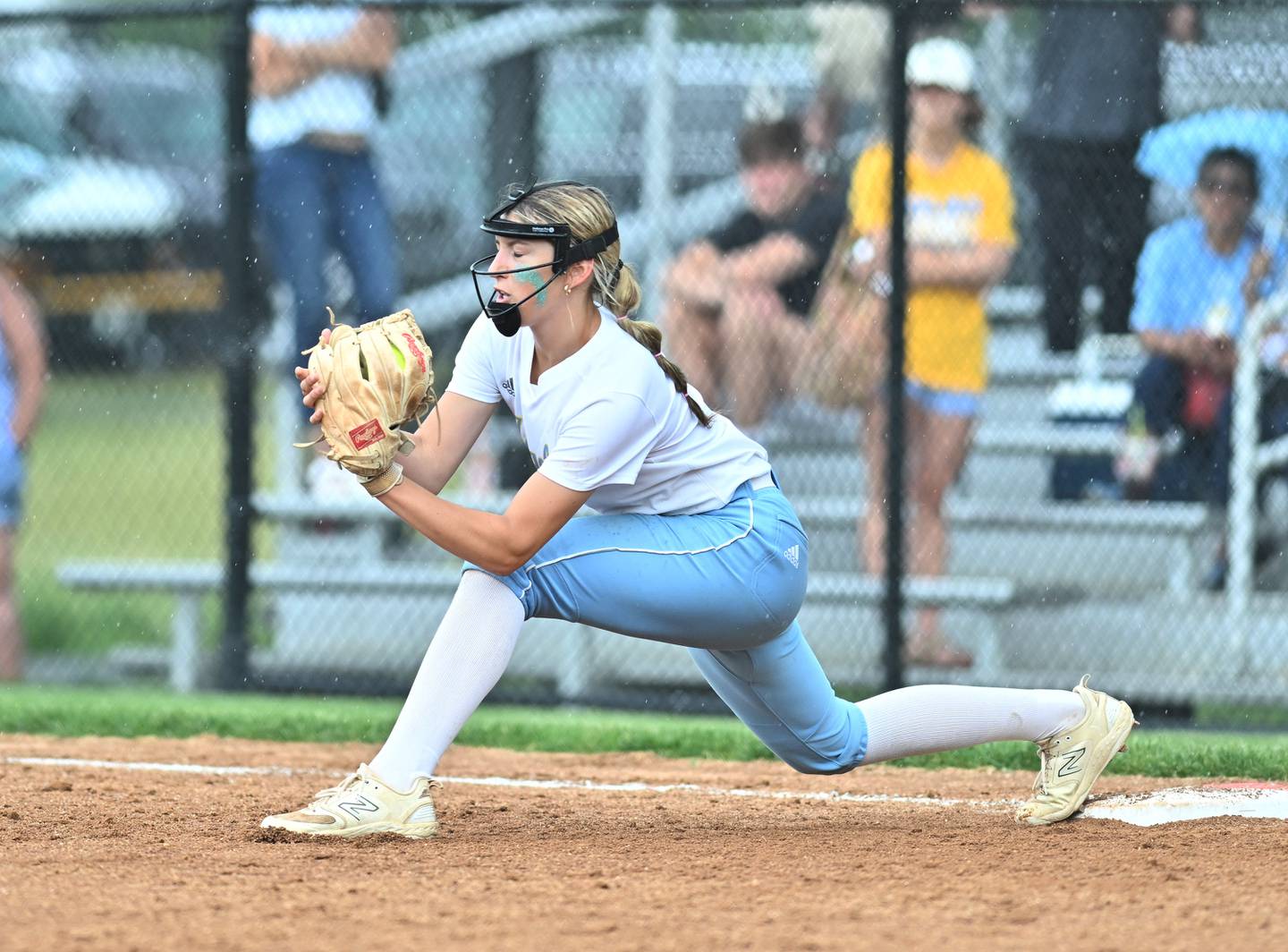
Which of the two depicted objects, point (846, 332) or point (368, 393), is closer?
point (368, 393)

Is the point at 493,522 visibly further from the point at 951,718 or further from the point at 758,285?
the point at 758,285

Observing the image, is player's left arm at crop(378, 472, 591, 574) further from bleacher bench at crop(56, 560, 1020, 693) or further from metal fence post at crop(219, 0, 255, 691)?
metal fence post at crop(219, 0, 255, 691)

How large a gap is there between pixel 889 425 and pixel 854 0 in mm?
1581

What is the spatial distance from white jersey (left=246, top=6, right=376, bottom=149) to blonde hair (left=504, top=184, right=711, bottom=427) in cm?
352

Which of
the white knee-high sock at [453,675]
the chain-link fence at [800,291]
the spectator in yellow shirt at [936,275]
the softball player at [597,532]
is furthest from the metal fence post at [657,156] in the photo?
the white knee-high sock at [453,675]

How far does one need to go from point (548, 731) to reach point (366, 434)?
264cm

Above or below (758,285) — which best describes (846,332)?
below

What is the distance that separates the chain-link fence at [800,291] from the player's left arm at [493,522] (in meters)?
Result: 2.56

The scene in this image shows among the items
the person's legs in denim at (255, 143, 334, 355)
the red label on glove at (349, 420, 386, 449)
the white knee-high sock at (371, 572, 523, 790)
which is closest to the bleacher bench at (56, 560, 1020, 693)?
the person's legs in denim at (255, 143, 334, 355)

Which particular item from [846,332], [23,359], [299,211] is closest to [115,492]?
[23,359]

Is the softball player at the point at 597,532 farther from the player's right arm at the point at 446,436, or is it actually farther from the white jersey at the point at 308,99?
the white jersey at the point at 308,99

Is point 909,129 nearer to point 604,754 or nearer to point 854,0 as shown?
point 854,0

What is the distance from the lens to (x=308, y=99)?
7426 millimetres

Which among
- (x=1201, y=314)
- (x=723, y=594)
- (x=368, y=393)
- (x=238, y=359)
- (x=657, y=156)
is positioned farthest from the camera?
(x=657, y=156)
